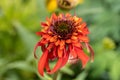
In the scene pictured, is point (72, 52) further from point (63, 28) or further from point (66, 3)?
point (66, 3)

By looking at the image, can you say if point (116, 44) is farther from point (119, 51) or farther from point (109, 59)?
point (109, 59)

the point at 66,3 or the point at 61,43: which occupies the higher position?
the point at 66,3

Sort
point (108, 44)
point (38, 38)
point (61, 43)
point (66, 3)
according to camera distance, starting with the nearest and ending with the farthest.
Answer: point (61, 43) → point (66, 3) → point (108, 44) → point (38, 38)

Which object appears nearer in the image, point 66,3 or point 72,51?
point 72,51

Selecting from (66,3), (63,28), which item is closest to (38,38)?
(66,3)

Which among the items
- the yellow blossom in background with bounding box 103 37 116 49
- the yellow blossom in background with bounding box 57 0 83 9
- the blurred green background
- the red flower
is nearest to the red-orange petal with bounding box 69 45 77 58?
the red flower

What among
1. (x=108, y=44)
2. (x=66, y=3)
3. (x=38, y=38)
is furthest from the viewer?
(x=38, y=38)

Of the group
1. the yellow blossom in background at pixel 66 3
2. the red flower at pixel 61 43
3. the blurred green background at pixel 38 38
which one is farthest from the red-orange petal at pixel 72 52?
the blurred green background at pixel 38 38
